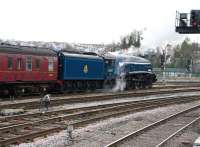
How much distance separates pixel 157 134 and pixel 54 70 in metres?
16.5

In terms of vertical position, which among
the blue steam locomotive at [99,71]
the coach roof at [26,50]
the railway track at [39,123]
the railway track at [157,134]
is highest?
the coach roof at [26,50]

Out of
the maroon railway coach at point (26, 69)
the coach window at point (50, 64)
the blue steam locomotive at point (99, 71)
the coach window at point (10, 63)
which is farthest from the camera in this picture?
the blue steam locomotive at point (99, 71)

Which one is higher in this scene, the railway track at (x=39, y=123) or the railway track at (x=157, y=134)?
the railway track at (x=39, y=123)

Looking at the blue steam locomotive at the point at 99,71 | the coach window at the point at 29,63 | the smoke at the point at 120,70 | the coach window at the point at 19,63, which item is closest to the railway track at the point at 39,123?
the coach window at the point at 19,63

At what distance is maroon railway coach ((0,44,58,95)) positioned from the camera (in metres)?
25.4

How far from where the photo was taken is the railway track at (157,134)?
1245 centimetres

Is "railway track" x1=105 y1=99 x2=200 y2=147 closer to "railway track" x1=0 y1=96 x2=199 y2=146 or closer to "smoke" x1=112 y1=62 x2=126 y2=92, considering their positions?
"railway track" x1=0 y1=96 x2=199 y2=146

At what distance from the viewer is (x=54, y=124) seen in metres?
15.5

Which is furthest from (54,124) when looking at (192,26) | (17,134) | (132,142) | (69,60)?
(69,60)

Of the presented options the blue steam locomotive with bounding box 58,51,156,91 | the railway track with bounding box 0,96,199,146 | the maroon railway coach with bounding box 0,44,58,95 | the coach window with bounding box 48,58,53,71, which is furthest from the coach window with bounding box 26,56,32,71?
the railway track with bounding box 0,96,199,146

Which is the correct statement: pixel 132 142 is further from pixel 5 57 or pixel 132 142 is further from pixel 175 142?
pixel 5 57

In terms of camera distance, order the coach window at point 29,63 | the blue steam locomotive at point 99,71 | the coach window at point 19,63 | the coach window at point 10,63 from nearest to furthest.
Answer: the coach window at point 10,63 < the coach window at point 19,63 < the coach window at point 29,63 < the blue steam locomotive at point 99,71

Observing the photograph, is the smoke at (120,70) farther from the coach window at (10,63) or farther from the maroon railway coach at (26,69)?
the coach window at (10,63)

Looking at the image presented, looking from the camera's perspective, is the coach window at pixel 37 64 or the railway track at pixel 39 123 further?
the coach window at pixel 37 64
